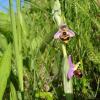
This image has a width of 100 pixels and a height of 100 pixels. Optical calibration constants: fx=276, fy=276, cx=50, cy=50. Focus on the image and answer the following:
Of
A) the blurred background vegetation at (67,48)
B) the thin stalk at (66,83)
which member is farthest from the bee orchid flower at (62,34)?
the blurred background vegetation at (67,48)

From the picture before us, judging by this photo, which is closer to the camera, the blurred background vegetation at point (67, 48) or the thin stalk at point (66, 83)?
the thin stalk at point (66, 83)

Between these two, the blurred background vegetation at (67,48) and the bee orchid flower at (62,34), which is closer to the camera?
the bee orchid flower at (62,34)

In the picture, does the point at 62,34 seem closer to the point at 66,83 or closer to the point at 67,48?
the point at 66,83

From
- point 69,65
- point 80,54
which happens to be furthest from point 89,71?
point 69,65

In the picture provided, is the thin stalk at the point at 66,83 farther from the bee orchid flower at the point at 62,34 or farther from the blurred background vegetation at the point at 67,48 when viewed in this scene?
the blurred background vegetation at the point at 67,48

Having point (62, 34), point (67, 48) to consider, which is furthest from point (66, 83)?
point (67, 48)

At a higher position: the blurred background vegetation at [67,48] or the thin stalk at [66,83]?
the blurred background vegetation at [67,48]

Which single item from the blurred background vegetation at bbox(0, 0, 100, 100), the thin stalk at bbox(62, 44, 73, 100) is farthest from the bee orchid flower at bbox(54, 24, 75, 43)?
the blurred background vegetation at bbox(0, 0, 100, 100)

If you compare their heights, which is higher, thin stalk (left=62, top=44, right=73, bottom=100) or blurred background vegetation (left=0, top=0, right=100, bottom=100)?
blurred background vegetation (left=0, top=0, right=100, bottom=100)

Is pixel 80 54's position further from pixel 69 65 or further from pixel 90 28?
pixel 69 65

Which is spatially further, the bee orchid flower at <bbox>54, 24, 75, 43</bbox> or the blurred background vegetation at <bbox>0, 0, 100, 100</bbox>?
the blurred background vegetation at <bbox>0, 0, 100, 100</bbox>

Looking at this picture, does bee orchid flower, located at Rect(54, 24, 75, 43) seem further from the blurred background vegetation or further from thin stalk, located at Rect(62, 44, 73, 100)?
the blurred background vegetation
